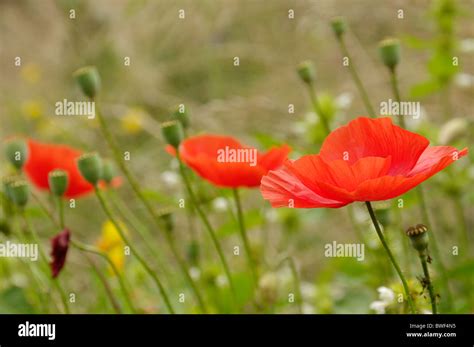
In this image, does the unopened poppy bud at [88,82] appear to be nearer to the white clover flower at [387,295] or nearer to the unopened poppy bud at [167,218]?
the unopened poppy bud at [167,218]

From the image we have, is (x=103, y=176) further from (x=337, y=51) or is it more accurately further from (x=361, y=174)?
(x=337, y=51)

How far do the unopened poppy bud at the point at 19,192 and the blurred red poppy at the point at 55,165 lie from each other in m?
0.08

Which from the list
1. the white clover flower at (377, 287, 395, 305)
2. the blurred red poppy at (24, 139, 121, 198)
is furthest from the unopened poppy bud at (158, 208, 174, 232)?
the white clover flower at (377, 287, 395, 305)

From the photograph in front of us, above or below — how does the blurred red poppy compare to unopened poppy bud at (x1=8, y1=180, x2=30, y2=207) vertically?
above

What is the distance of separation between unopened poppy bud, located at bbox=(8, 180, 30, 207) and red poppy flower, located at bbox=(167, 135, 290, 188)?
10 centimetres

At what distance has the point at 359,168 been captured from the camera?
369mm

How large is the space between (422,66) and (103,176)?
892 millimetres

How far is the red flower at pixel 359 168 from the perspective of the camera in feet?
1.20

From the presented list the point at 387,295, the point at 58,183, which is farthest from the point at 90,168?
the point at 387,295

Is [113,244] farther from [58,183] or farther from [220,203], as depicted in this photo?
[58,183]

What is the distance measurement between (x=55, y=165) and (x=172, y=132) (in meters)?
0.16

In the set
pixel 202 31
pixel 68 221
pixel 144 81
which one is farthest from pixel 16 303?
pixel 144 81

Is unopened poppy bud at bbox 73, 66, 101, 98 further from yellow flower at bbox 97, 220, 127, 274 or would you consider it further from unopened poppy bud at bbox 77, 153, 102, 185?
yellow flower at bbox 97, 220, 127, 274

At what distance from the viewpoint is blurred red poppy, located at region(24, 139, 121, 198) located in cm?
62
